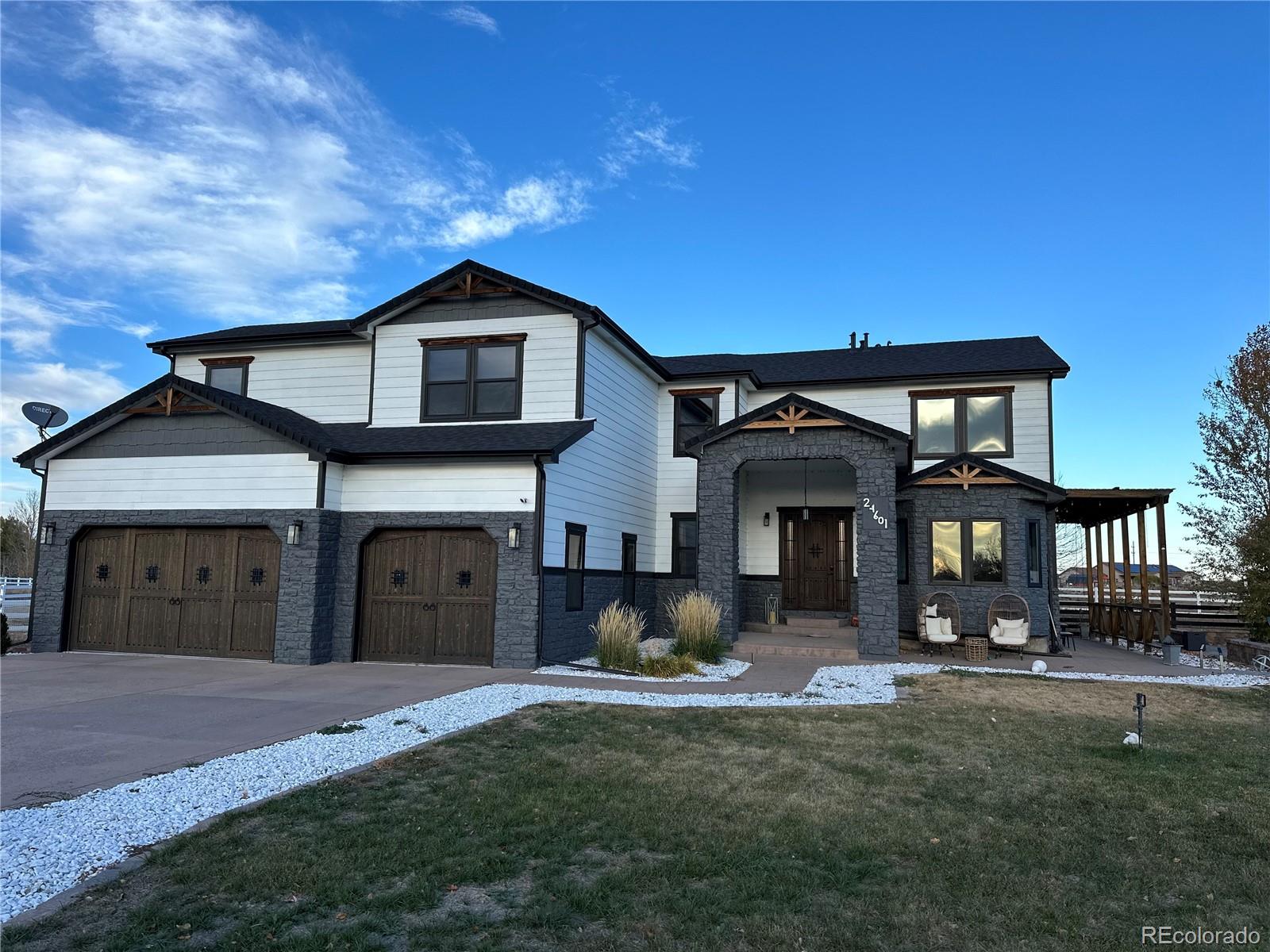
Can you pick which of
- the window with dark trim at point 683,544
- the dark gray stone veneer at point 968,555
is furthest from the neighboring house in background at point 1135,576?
the window with dark trim at point 683,544

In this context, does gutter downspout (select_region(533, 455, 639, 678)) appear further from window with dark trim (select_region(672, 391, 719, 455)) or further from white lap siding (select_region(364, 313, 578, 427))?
window with dark trim (select_region(672, 391, 719, 455))

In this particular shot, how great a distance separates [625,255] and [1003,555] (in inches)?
482

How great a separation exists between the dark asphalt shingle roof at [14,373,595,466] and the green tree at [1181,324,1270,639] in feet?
56.1

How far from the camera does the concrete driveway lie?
6.28 m

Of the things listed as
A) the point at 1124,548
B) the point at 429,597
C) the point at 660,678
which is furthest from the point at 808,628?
the point at 429,597

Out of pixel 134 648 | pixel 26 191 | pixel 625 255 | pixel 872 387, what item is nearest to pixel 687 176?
pixel 625 255

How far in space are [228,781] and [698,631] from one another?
8333mm

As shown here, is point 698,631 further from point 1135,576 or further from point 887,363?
point 1135,576

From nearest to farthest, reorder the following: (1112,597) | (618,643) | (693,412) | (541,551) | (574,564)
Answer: (618,643)
(541,551)
(574,564)
(693,412)
(1112,597)

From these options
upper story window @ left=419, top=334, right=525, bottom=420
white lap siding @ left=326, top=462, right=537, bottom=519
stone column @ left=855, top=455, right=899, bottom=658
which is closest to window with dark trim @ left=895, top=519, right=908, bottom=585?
stone column @ left=855, top=455, right=899, bottom=658

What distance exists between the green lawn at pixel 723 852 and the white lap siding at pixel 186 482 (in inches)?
283

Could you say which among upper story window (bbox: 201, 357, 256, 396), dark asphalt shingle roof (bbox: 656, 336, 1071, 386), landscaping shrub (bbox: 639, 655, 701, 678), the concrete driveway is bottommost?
the concrete driveway

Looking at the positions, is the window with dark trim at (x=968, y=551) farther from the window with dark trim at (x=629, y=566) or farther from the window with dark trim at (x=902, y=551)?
the window with dark trim at (x=629, y=566)

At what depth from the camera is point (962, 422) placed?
17.3m
